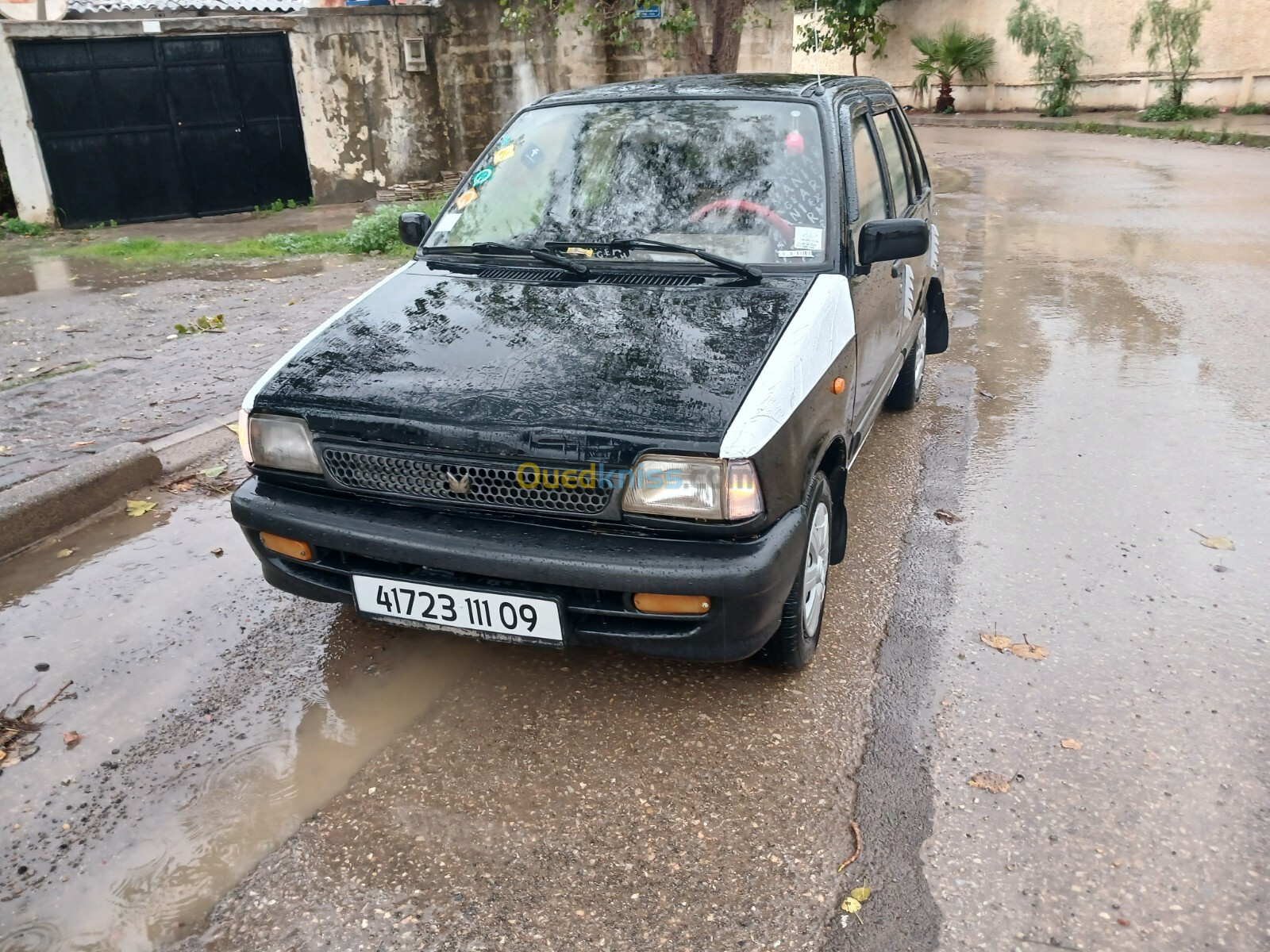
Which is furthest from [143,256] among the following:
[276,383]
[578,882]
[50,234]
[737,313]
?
[578,882]

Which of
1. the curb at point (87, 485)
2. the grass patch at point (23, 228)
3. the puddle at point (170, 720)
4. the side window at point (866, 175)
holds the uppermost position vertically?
the side window at point (866, 175)

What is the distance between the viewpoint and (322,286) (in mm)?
8961

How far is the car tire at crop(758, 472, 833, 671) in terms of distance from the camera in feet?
9.98

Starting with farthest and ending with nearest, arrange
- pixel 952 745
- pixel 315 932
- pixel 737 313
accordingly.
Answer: pixel 737 313
pixel 952 745
pixel 315 932

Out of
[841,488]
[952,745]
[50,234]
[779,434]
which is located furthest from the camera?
[50,234]

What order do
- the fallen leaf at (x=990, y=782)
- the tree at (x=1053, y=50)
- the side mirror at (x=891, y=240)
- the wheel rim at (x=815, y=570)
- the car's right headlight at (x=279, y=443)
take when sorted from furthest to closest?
the tree at (x=1053, y=50) → the side mirror at (x=891, y=240) → the wheel rim at (x=815, y=570) → the car's right headlight at (x=279, y=443) → the fallen leaf at (x=990, y=782)

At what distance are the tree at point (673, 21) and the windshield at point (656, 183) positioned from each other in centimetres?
700

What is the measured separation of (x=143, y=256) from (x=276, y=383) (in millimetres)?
8921

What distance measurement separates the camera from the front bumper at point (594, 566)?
268 centimetres

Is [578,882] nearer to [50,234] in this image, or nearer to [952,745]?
[952,745]

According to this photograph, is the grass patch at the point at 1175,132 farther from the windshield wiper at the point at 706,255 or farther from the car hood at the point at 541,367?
the car hood at the point at 541,367

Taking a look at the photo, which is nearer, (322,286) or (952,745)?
(952,745)

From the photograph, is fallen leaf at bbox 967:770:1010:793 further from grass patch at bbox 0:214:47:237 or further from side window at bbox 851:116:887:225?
grass patch at bbox 0:214:47:237

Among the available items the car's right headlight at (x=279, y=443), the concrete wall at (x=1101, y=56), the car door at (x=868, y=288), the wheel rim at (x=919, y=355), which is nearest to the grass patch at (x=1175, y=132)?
the concrete wall at (x=1101, y=56)
